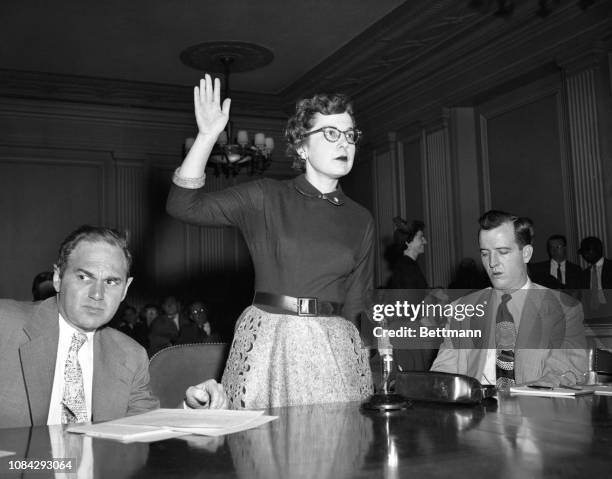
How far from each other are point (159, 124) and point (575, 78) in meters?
5.05

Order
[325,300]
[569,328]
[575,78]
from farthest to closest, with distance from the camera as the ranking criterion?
[575,78] → [569,328] → [325,300]

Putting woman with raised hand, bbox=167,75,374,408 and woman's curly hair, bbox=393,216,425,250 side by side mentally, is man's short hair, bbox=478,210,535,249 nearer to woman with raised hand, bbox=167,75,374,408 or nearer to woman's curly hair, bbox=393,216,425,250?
woman with raised hand, bbox=167,75,374,408

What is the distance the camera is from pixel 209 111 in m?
1.80

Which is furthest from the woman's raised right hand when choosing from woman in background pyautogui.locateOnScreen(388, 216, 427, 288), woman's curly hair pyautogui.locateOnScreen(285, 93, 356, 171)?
woman in background pyautogui.locateOnScreen(388, 216, 427, 288)

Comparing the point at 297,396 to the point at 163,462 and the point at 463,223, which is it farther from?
the point at 463,223

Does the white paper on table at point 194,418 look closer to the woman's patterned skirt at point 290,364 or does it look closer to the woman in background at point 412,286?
the woman's patterned skirt at point 290,364

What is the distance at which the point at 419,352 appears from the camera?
490 centimetres

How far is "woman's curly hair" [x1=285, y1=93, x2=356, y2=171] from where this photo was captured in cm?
204

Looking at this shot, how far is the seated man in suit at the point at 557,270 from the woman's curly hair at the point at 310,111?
12.7ft

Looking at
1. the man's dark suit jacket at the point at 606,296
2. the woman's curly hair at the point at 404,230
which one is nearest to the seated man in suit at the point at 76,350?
the man's dark suit jacket at the point at 606,296

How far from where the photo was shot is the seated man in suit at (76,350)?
1.66 metres

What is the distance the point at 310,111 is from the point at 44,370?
1.02 metres

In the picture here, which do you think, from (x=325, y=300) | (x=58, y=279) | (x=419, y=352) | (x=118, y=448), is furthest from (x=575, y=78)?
(x=118, y=448)

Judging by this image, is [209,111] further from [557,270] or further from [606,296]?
[557,270]
